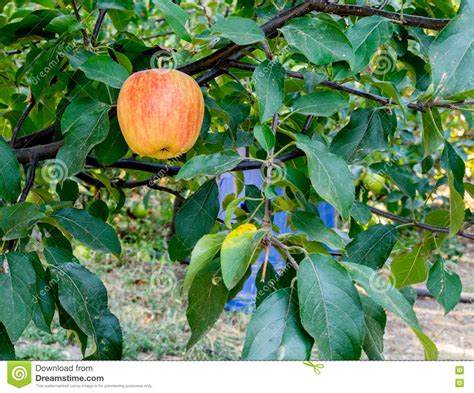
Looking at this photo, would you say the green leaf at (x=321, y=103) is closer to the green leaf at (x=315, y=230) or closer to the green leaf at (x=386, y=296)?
the green leaf at (x=315, y=230)

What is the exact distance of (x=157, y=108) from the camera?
832mm

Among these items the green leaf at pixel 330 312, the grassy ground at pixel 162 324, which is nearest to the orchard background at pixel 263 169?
the green leaf at pixel 330 312

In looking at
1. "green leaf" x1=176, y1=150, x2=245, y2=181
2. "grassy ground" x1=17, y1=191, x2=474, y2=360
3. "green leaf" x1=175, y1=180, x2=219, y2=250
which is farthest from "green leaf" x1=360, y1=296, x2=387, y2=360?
"grassy ground" x1=17, y1=191, x2=474, y2=360

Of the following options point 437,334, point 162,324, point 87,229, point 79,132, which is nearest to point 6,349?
point 87,229

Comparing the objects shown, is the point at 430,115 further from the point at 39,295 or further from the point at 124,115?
the point at 39,295

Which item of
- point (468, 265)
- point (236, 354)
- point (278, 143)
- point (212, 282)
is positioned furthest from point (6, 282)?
point (468, 265)

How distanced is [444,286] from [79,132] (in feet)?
1.94

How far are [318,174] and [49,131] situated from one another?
0.59 metres

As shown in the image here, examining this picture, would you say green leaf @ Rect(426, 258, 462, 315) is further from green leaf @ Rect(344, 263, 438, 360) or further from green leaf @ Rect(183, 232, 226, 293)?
green leaf @ Rect(183, 232, 226, 293)

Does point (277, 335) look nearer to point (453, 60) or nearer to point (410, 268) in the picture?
point (453, 60)

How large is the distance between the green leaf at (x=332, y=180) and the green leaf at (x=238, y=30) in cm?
14

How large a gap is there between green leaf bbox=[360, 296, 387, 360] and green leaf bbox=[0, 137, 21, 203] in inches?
20.0

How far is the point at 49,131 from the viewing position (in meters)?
1.12

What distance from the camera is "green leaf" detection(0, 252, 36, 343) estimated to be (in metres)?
0.75
